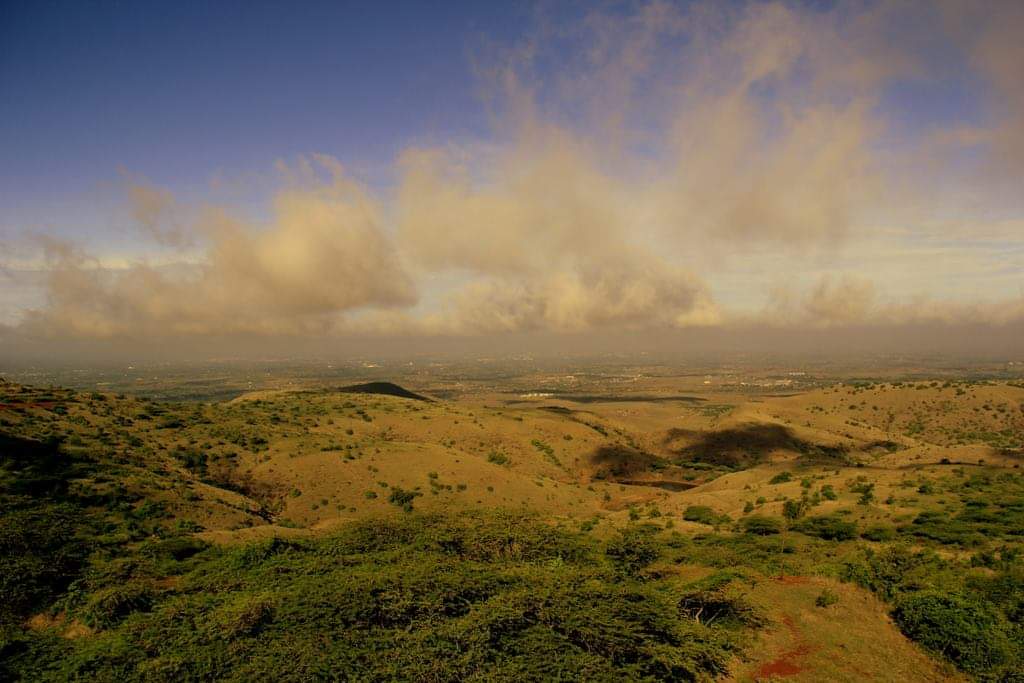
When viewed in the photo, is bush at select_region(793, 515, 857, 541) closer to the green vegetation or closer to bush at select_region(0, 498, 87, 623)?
the green vegetation

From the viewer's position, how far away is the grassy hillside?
16.4 metres

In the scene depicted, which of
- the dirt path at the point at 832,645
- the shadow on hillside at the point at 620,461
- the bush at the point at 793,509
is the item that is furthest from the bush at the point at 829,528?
the shadow on hillside at the point at 620,461

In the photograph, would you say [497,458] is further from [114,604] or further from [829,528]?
[114,604]

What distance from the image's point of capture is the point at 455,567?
22406 millimetres

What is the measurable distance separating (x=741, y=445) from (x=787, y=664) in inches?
3322

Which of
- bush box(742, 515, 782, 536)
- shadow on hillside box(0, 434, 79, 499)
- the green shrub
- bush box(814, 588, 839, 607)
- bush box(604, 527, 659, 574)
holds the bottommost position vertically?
bush box(742, 515, 782, 536)


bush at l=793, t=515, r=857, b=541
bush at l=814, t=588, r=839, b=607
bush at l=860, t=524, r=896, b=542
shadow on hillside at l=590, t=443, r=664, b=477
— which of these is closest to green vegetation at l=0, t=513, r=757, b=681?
bush at l=814, t=588, r=839, b=607

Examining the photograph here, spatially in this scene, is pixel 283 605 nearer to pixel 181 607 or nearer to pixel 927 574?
pixel 181 607

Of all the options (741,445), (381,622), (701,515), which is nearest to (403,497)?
(381,622)

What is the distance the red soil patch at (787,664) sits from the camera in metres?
17.2

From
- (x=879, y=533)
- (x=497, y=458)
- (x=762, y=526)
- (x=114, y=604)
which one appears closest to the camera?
(x=114, y=604)

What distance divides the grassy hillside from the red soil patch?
8 centimetres

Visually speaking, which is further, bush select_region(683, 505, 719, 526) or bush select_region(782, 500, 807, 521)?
bush select_region(683, 505, 719, 526)

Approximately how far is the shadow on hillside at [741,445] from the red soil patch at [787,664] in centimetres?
7297
